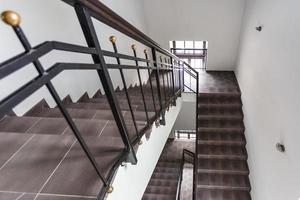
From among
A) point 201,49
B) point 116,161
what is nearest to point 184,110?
point 201,49

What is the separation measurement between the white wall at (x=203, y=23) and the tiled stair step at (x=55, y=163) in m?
4.32

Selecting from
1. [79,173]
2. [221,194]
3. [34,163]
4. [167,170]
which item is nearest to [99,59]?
[79,173]

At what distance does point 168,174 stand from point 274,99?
438 cm

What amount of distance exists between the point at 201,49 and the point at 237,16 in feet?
4.08

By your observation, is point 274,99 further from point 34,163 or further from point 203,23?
point 203,23

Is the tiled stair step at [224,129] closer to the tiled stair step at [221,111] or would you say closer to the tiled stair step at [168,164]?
the tiled stair step at [221,111]

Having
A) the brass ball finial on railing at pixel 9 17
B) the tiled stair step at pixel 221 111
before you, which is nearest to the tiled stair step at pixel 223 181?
the tiled stair step at pixel 221 111

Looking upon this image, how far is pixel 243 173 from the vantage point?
141 inches

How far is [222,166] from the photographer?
3.74m

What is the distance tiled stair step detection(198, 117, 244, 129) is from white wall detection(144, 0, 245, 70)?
6.26 ft

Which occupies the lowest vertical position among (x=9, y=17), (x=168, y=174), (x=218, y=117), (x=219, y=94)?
(x=168, y=174)

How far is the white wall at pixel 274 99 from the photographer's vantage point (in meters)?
1.84

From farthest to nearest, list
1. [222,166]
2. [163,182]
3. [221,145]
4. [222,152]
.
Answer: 1. [163,182]
2. [221,145]
3. [222,152]
4. [222,166]

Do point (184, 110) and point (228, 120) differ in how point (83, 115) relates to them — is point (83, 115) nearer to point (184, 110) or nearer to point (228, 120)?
point (228, 120)
